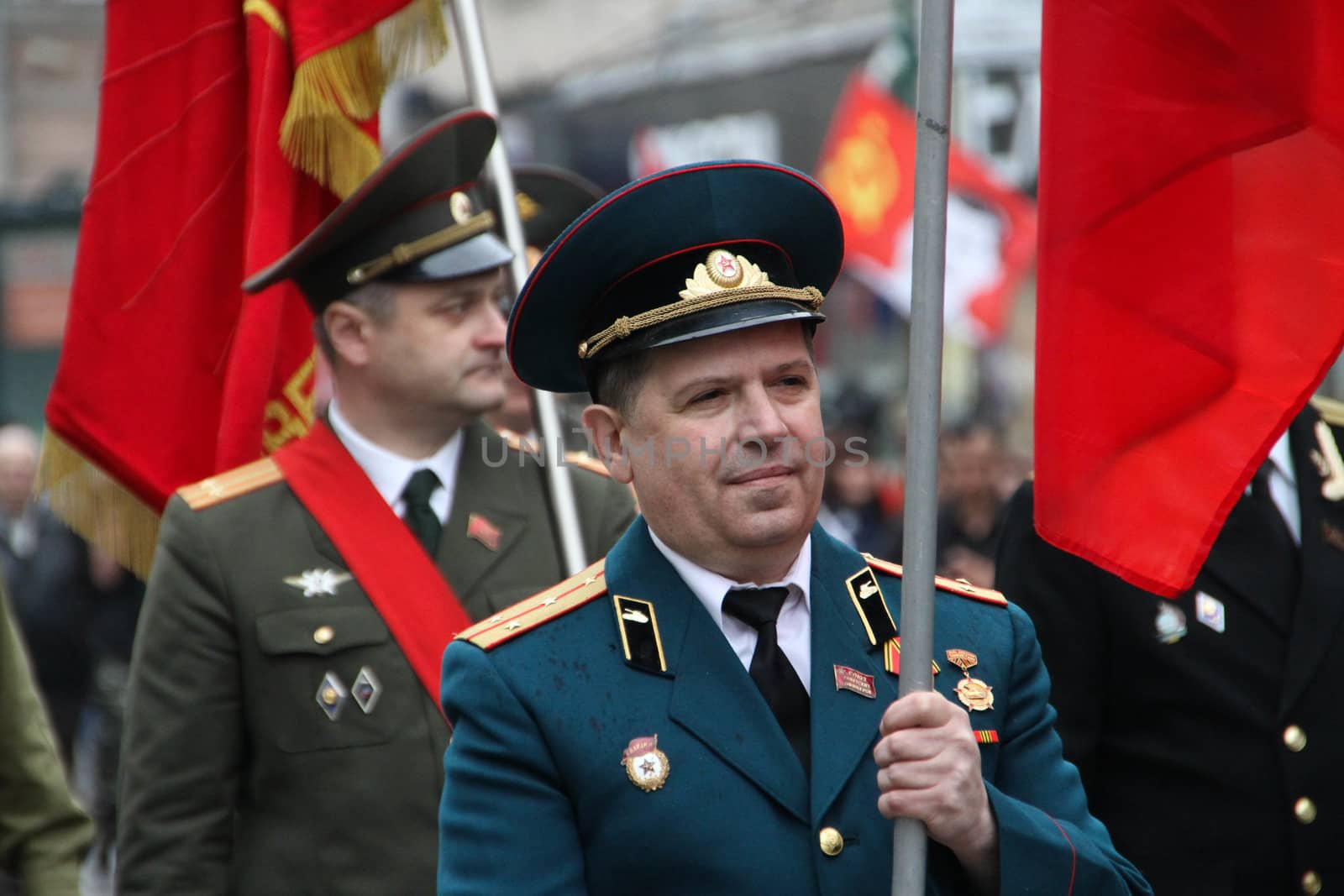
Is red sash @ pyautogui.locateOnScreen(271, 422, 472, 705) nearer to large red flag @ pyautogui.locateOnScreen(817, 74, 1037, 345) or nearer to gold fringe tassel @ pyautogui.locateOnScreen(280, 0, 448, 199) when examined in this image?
gold fringe tassel @ pyautogui.locateOnScreen(280, 0, 448, 199)

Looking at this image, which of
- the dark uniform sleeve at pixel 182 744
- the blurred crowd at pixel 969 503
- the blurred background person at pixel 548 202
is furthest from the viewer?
the blurred crowd at pixel 969 503

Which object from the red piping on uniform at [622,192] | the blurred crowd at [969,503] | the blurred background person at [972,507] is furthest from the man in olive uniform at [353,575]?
the blurred background person at [972,507]

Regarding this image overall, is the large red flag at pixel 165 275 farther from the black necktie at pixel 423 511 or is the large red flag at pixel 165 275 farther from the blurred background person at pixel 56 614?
the blurred background person at pixel 56 614

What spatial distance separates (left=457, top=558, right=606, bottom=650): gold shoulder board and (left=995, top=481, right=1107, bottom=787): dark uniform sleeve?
112cm

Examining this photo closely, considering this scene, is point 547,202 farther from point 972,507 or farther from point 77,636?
point 77,636

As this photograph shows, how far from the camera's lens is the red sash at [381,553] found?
152 inches

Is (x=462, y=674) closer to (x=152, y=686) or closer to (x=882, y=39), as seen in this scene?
(x=152, y=686)

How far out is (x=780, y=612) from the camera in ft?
8.86

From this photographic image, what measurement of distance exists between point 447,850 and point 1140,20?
1.59 m

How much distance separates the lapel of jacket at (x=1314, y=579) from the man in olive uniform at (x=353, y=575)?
1.55 meters

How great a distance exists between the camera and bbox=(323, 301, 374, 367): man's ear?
4.21 m

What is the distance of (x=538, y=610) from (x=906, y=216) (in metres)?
9.73

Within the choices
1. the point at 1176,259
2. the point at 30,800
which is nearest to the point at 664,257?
the point at 1176,259

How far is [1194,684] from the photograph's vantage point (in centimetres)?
353
